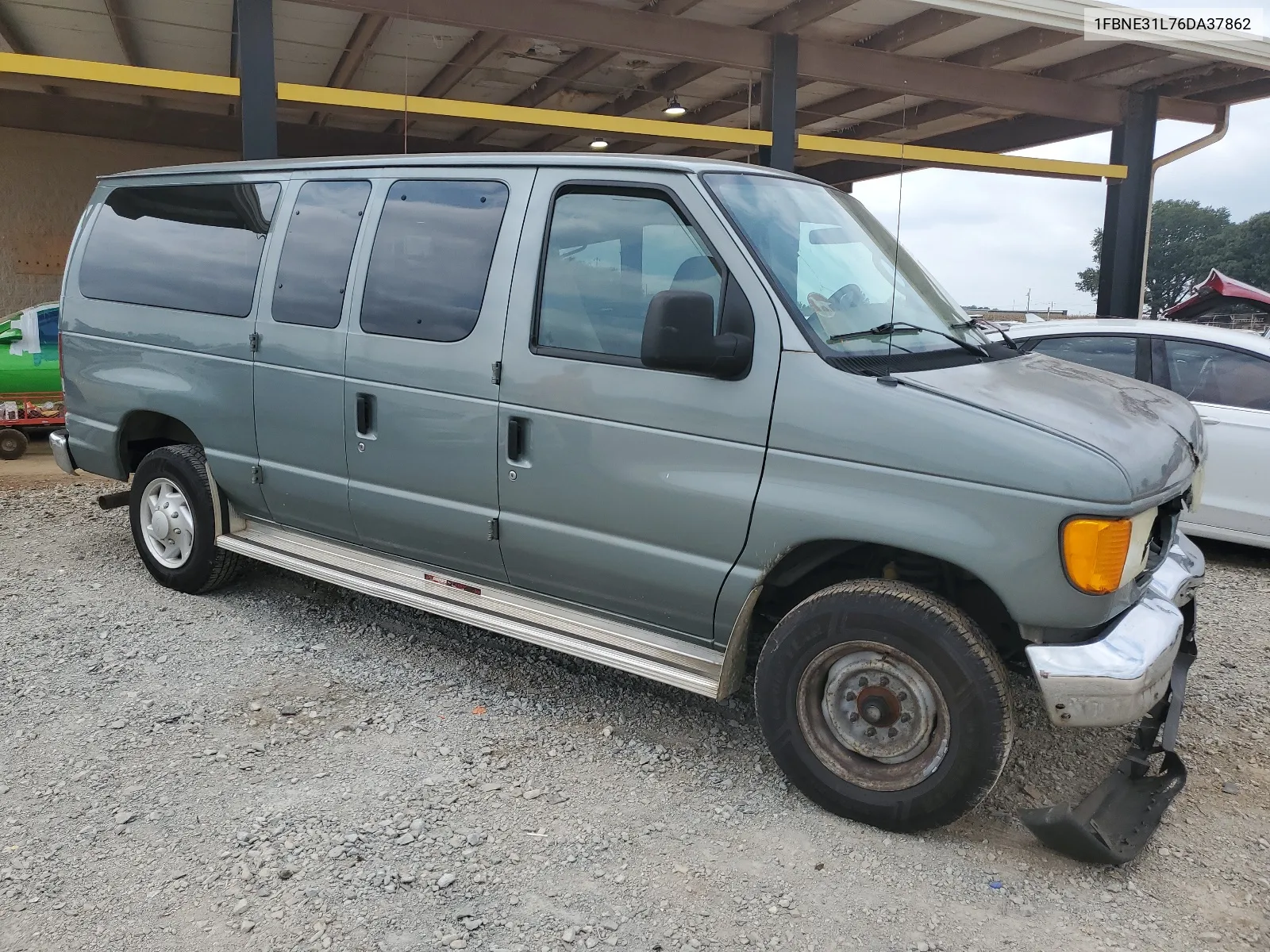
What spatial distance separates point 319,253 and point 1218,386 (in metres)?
5.44

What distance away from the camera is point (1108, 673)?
2.75 metres

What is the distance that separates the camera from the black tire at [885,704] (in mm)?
2898

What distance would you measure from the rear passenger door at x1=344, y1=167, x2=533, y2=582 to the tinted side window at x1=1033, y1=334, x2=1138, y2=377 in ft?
13.5

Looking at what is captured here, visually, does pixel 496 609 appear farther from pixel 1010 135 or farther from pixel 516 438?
pixel 1010 135

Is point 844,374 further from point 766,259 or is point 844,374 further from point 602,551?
point 602,551

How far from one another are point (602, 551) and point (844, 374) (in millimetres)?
1115

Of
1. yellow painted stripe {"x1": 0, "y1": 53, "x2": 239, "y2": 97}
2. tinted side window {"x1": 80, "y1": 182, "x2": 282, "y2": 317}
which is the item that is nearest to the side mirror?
tinted side window {"x1": 80, "y1": 182, "x2": 282, "y2": 317}

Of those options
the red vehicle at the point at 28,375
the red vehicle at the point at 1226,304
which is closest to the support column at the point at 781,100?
the red vehicle at the point at 1226,304

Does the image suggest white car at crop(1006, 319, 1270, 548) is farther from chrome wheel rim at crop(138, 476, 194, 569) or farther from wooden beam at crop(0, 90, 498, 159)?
wooden beam at crop(0, 90, 498, 159)

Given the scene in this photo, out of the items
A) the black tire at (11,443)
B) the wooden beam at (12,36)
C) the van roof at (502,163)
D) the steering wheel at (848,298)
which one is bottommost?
the black tire at (11,443)

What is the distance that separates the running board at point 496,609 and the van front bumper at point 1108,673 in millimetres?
1013

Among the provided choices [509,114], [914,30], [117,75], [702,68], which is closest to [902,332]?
[509,114]

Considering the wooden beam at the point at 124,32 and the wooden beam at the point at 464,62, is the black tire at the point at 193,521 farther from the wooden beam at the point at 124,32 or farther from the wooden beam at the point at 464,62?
the wooden beam at the point at 124,32

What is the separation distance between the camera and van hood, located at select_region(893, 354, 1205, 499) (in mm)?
2840
